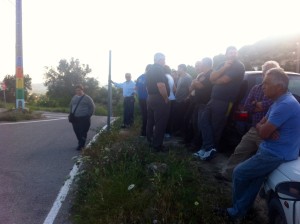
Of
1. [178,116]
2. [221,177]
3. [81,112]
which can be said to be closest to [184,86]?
[178,116]

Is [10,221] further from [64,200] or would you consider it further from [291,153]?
[291,153]

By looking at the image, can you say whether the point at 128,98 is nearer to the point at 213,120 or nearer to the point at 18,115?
the point at 213,120

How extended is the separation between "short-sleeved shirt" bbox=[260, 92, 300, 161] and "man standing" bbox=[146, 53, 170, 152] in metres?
3.68

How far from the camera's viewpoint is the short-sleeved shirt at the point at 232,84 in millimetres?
6727

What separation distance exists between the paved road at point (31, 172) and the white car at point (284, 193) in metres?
2.93

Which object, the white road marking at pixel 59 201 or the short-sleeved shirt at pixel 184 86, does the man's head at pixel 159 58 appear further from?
the white road marking at pixel 59 201

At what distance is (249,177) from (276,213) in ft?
1.51

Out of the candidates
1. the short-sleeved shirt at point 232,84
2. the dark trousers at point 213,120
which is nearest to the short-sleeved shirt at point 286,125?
the short-sleeved shirt at point 232,84

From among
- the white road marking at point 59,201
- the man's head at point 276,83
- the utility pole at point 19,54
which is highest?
the utility pole at point 19,54

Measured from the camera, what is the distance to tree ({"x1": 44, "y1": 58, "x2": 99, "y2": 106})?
62347mm

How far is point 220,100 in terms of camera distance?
6875mm

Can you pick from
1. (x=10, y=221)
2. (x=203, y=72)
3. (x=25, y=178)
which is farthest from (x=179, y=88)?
(x=10, y=221)

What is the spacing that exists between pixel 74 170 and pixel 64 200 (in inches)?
72.0

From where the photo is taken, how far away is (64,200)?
20.0 ft
